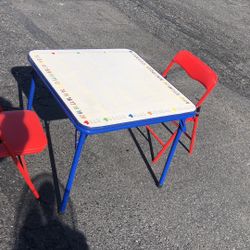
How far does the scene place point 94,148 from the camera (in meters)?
3.63

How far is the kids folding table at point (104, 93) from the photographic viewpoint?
2.41 metres

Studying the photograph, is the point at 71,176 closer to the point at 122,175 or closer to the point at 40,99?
the point at 122,175

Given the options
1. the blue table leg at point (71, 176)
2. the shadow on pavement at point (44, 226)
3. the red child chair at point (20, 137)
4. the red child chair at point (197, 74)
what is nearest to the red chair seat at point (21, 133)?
the red child chair at point (20, 137)

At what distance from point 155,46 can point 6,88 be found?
312cm

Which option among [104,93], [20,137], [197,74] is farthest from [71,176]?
[197,74]

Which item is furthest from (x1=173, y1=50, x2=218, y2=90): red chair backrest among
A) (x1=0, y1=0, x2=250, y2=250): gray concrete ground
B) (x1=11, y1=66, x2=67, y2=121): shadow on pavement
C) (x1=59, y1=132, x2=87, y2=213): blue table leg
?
(x1=59, y1=132, x2=87, y2=213): blue table leg

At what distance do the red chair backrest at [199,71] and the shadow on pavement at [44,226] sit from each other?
173 cm

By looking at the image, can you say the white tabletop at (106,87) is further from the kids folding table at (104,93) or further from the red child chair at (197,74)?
the red child chair at (197,74)

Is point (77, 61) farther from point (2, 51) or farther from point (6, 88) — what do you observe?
point (2, 51)

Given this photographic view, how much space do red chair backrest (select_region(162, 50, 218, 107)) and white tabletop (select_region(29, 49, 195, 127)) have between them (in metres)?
0.56

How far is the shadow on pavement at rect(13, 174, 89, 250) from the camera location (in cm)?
259

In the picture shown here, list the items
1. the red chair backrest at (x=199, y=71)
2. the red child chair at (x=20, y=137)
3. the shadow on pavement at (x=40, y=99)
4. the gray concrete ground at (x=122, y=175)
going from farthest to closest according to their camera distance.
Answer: the shadow on pavement at (x=40, y=99) → the red chair backrest at (x=199, y=71) → the gray concrete ground at (x=122, y=175) → the red child chair at (x=20, y=137)

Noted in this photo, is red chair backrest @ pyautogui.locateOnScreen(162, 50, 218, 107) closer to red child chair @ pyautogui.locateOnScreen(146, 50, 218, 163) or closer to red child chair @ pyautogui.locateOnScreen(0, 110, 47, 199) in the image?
red child chair @ pyautogui.locateOnScreen(146, 50, 218, 163)

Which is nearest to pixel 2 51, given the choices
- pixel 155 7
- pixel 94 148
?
pixel 94 148
